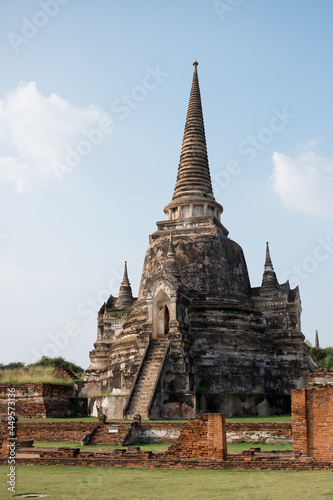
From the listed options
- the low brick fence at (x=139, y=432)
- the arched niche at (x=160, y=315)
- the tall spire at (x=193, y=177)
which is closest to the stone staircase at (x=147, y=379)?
the arched niche at (x=160, y=315)

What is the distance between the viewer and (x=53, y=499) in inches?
333

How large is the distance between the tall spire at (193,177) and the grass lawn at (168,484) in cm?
1994

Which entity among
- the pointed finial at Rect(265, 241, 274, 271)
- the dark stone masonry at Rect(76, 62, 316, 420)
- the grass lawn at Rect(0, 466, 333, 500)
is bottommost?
the grass lawn at Rect(0, 466, 333, 500)

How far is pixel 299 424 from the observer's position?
12.6 metres

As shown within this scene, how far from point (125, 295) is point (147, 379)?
11.1 m

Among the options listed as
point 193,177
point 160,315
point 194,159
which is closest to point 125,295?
point 193,177

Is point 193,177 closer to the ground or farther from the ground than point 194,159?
closer to the ground

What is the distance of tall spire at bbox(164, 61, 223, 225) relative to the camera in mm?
31062

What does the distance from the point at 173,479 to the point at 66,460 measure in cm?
347

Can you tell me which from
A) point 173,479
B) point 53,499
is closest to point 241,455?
point 173,479

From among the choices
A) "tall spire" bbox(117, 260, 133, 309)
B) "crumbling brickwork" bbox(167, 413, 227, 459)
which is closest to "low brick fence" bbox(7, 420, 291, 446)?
"crumbling brickwork" bbox(167, 413, 227, 459)

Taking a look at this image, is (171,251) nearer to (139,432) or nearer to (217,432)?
(139,432)

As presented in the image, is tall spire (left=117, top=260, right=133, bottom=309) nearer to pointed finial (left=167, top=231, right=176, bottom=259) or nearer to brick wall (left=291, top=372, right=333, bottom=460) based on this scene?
pointed finial (left=167, top=231, right=176, bottom=259)

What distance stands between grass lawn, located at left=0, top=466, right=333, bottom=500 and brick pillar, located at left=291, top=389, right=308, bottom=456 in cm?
145
